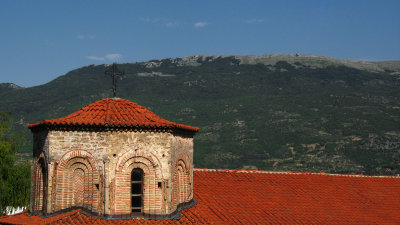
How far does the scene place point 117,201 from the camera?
17.1 meters

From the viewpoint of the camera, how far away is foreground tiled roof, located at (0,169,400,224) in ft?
60.3

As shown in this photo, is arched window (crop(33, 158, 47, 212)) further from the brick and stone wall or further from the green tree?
the green tree

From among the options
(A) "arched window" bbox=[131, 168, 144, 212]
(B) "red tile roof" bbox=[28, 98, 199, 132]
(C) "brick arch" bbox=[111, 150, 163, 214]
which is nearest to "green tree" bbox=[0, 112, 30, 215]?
(B) "red tile roof" bbox=[28, 98, 199, 132]

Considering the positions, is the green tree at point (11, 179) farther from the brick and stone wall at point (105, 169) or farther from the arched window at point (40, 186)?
the brick and stone wall at point (105, 169)

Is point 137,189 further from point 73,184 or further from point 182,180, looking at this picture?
point 73,184

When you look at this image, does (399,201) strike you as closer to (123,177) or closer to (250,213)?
(250,213)

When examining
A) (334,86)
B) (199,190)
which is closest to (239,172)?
(199,190)

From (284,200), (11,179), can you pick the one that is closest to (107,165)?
(284,200)

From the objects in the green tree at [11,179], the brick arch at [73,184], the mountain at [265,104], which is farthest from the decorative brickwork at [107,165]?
the mountain at [265,104]

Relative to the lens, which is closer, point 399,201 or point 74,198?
point 74,198

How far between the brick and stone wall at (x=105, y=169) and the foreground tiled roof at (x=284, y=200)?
0.49 meters

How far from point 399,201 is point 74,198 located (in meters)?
12.8

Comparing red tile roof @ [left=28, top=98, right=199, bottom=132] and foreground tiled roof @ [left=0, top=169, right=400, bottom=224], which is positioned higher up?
red tile roof @ [left=28, top=98, right=199, bottom=132]

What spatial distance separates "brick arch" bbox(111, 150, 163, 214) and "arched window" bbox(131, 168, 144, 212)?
0.20 metres
